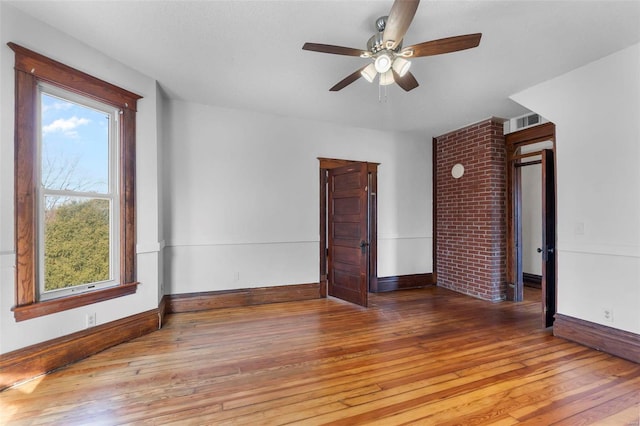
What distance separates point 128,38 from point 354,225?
3209 mm

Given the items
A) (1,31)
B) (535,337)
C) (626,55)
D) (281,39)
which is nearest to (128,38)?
(1,31)

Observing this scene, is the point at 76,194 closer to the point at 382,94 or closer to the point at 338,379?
the point at 338,379

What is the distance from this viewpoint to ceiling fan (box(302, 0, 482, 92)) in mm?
1812

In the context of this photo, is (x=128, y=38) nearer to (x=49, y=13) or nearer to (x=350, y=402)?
(x=49, y=13)

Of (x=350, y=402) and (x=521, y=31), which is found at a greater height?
(x=521, y=31)

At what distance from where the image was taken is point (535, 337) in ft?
10.2

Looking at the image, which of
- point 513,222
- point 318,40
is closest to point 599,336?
point 513,222

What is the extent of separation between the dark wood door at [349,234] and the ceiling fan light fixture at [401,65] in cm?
193

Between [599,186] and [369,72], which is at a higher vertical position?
[369,72]

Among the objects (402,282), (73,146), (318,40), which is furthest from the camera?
(402,282)

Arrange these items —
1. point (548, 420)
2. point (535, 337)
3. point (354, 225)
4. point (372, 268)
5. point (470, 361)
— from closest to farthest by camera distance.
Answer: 1. point (548, 420)
2. point (470, 361)
3. point (535, 337)
4. point (354, 225)
5. point (372, 268)

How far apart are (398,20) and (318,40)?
0.91 meters

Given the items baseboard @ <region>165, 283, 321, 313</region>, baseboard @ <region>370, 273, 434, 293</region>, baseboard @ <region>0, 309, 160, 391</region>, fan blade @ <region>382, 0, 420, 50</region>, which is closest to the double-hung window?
baseboard @ <region>0, 309, 160, 391</region>

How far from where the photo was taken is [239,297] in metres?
4.17
